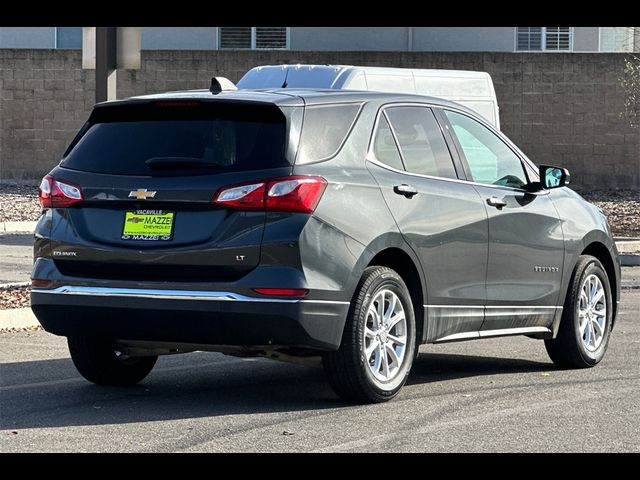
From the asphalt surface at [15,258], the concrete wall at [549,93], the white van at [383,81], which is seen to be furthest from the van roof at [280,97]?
the concrete wall at [549,93]

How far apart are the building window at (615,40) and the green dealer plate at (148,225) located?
22.6 metres

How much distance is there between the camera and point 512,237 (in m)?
9.05

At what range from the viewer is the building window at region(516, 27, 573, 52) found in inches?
1143

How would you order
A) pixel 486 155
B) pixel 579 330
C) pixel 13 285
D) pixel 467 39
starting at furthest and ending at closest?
pixel 467 39 < pixel 13 285 < pixel 579 330 < pixel 486 155

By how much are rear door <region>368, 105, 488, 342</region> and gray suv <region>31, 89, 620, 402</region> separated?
1cm

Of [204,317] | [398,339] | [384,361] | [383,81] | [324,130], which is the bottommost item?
[384,361]

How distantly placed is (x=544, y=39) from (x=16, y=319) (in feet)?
64.6

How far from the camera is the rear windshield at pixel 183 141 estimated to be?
7.64m

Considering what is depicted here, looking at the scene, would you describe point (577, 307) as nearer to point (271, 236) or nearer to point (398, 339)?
point (398, 339)

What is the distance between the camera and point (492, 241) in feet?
29.0

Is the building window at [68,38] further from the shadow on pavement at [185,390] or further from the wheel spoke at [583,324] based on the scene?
the wheel spoke at [583,324]

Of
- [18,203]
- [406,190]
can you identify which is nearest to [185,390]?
[406,190]

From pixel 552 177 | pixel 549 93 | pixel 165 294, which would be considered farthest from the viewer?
pixel 549 93

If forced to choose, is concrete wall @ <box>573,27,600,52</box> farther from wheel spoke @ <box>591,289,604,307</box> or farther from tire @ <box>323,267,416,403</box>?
tire @ <box>323,267,416,403</box>
